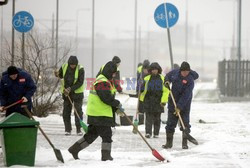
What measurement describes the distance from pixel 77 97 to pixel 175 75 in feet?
8.51

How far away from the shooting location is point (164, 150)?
994cm

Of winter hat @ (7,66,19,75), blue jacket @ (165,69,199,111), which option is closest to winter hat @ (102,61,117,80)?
winter hat @ (7,66,19,75)

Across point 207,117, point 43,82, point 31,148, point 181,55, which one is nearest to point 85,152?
→ point 31,148

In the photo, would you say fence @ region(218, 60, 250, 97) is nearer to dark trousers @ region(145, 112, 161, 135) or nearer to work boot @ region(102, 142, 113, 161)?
dark trousers @ region(145, 112, 161, 135)

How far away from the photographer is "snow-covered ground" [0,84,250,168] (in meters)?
9.25

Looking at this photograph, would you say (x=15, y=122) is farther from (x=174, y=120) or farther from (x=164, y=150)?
(x=174, y=120)

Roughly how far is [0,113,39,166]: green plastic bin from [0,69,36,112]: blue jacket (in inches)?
52.0

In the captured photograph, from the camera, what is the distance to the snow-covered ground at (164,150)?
364 inches

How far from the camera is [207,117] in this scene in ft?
60.3

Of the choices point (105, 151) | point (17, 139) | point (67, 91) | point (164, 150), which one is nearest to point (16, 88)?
point (17, 139)

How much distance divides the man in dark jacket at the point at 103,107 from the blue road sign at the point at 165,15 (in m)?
5.16

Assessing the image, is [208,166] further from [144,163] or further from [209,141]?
[209,141]

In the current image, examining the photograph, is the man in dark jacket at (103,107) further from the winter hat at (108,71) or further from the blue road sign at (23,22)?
the blue road sign at (23,22)

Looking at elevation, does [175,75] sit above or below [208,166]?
above
